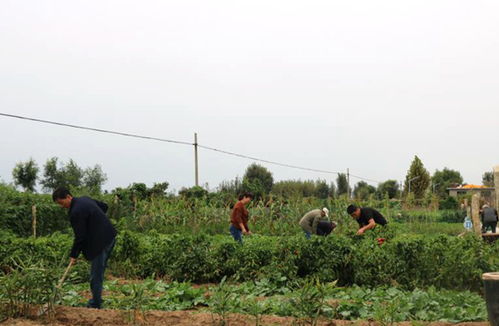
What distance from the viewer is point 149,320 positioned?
17.7ft

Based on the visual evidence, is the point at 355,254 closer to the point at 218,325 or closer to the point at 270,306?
the point at 270,306

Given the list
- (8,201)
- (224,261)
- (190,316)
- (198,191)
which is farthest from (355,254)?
(198,191)

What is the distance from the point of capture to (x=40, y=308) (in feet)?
18.5

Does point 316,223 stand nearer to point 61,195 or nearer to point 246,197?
point 246,197

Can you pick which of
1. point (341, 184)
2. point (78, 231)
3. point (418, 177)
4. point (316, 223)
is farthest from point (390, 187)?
point (78, 231)

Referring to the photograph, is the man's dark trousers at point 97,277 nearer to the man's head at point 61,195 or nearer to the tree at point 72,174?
the man's head at point 61,195

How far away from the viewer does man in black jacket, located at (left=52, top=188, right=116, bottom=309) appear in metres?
6.41

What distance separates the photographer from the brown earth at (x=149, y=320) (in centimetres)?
513

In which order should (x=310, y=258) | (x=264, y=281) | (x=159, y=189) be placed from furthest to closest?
(x=159, y=189) → (x=310, y=258) → (x=264, y=281)

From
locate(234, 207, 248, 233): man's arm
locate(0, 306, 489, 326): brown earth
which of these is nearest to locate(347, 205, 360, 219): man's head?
locate(234, 207, 248, 233): man's arm

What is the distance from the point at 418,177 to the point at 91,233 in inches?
2021

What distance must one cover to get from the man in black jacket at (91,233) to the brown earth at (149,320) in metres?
0.77

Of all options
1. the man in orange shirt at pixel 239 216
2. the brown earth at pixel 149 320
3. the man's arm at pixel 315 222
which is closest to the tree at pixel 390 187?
the man's arm at pixel 315 222

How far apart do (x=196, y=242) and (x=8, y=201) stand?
8.29m
